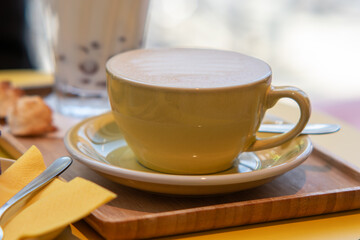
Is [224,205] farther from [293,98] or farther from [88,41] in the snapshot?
[88,41]

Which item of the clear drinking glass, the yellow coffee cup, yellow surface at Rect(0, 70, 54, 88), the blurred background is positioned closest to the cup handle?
the yellow coffee cup

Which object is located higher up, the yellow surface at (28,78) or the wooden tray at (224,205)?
the wooden tray at (224,205)

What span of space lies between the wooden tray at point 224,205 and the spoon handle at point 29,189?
0.16 feet

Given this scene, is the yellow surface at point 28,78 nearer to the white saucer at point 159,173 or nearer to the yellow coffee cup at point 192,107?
the white saucer at point 159,173

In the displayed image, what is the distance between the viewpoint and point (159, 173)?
1.59 ft

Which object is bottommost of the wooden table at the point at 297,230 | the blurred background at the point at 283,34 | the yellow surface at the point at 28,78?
the blurred background at the point at 283,34

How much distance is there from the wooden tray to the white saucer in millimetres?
19

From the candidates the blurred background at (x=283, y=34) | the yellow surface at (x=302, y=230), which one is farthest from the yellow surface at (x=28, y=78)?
the blurred background at (x=283, y=34)

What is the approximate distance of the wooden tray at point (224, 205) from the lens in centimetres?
42

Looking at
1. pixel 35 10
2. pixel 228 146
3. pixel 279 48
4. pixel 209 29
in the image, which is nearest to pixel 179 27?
pixel 209 29

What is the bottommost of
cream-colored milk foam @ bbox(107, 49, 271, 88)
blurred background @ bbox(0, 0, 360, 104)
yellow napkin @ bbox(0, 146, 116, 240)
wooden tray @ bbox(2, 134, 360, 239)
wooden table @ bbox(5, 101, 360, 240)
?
blurred background @ bbox(0, 0, 360, 104)

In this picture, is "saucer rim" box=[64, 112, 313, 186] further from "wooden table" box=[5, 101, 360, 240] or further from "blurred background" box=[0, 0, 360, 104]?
"blurred background" box=[0, 0, 360, 104]

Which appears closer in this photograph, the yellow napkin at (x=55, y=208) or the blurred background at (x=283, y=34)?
the yellow napkin at (x=55, y=208)

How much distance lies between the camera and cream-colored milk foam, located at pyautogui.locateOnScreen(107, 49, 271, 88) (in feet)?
1.55
